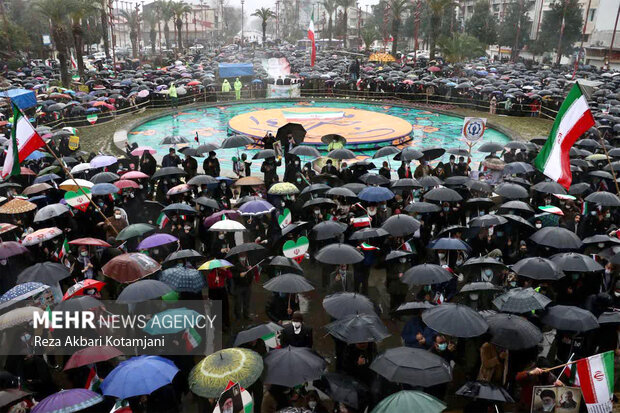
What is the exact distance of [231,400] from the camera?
4.02 metres

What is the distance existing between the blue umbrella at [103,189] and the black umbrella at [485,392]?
7.61 meters

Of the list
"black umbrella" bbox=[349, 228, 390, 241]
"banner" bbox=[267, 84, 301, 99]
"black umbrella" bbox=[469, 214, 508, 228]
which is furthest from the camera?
"banner" bbox=[267, 84, 301, 99]

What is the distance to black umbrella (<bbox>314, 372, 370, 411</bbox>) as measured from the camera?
15.9 feet

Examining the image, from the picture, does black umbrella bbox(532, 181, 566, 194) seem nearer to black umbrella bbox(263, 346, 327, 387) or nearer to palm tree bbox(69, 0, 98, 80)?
black umbrella bbox(263, 346, 327, 387)

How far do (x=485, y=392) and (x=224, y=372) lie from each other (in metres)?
2.48

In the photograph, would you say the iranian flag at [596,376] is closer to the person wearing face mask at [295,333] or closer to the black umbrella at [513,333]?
the black umbrella at [513,333]

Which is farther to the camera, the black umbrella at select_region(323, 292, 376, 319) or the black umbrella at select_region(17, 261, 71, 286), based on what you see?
the black umbrella at select_region(17, 261, 71, 286)

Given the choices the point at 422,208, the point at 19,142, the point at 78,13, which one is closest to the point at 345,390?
the point at 422,208

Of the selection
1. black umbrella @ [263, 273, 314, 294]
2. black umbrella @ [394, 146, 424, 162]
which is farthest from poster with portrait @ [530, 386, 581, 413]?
black umbrella @ [394, 146, 424, 162]

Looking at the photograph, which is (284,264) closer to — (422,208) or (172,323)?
(172,323)

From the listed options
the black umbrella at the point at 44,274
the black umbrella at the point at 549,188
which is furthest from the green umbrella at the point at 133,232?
the black umbrella at the point at 549,188

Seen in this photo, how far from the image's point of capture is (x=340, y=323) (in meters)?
5.70

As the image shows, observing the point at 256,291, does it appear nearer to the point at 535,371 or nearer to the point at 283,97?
the point at 535,371

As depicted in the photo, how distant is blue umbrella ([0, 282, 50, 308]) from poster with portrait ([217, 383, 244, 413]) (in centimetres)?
373
